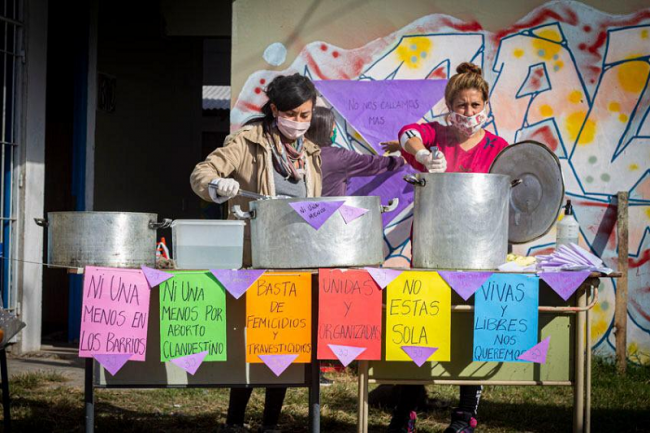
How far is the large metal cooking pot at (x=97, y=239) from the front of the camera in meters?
3.08

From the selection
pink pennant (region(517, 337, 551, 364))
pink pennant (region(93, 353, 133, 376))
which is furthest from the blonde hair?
pink pennant (region(93, 353, 133, 376))

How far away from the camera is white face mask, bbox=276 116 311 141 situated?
362cm

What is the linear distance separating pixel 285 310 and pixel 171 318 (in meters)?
0.42

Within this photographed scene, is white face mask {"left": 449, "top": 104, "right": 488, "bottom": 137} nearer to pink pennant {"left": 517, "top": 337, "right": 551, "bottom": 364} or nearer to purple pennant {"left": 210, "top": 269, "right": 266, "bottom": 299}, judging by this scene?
pink pennant {"left": 517, "top": 337, "right": 551, "bottom": 364}

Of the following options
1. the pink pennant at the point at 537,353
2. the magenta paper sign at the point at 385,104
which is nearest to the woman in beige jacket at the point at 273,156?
the pink pennant at the point at 537,353

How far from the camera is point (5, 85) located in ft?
20.0

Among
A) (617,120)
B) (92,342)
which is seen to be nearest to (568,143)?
(617,120)

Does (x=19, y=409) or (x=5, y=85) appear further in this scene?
(x=5, y=85)

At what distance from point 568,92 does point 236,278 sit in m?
3.68

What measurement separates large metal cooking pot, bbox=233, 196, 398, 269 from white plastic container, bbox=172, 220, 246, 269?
95mm

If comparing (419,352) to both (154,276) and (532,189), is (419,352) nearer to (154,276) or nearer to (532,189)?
(532,189)

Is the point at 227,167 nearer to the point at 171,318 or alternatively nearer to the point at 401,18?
the point at 171,318

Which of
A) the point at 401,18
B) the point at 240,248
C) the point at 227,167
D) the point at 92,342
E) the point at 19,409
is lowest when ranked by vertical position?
the point at 19,409

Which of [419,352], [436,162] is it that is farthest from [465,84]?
[419,352]
